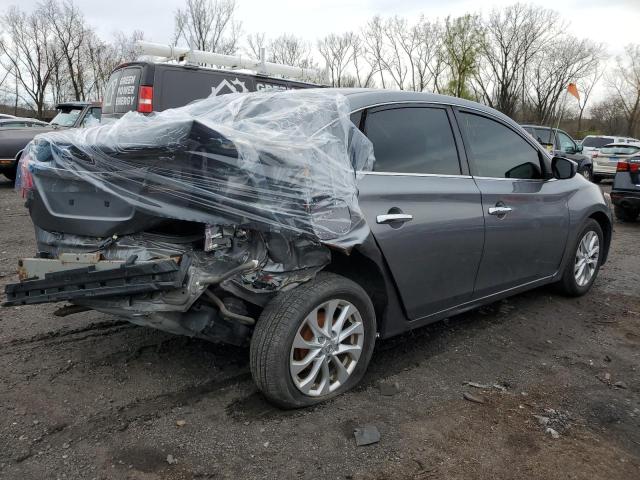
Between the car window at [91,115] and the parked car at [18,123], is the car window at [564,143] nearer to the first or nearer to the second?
the car window at [91,115]

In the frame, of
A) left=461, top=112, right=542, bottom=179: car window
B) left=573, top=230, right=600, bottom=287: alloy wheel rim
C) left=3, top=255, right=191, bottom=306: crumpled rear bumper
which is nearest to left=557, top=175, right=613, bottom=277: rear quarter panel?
left=573, top=230, right=600, bottom=287: alloy wheel rim

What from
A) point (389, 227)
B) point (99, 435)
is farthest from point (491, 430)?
point (99, 435)

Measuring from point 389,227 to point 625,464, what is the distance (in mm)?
1555

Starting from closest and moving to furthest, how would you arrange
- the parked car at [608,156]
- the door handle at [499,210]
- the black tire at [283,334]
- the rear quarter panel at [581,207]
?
1. the black tire at [283,334]
2. the door handle at [499,210]
3. the rear quarter panel at [581,207]
4. the parked car at [608,156]

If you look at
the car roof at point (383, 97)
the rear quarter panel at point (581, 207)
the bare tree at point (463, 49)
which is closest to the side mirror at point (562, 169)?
the rear quarter panel at point (581, 207)

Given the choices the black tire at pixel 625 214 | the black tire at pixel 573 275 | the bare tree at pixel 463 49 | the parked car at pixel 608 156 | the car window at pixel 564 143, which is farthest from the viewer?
the bare tree at pixel 463 49

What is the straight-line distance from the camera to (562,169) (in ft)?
13.8

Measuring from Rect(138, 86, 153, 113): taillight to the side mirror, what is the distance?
5.32 metres

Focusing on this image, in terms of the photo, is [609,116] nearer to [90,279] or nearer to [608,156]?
[608,156]

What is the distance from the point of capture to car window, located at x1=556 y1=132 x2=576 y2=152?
51.7 feet

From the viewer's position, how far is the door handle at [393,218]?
2.85 m

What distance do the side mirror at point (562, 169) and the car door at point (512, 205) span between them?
7 cm

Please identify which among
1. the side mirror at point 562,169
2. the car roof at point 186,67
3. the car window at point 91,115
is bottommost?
the side mirror at point 562,169

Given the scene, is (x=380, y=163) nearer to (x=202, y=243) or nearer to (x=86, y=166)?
(x=202, y=243)
